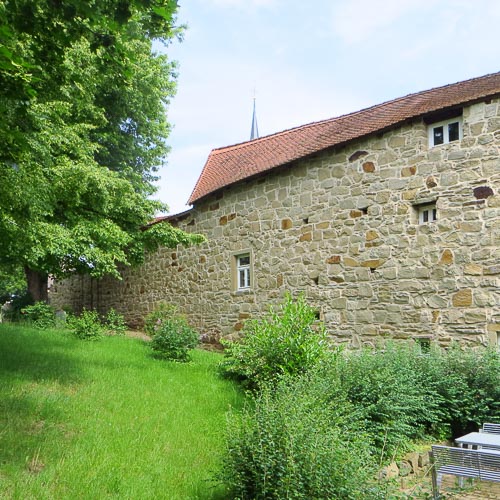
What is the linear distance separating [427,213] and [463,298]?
165 cm

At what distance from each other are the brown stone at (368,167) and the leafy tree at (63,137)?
3.65 m

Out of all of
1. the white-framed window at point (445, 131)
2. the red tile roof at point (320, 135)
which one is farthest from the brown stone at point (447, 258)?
the red tile roof at point (320, 135)

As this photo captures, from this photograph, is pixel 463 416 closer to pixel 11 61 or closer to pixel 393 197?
pixel 393 197

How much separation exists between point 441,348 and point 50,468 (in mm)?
6471

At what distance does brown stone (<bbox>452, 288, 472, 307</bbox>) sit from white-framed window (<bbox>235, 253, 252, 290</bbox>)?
196 inches

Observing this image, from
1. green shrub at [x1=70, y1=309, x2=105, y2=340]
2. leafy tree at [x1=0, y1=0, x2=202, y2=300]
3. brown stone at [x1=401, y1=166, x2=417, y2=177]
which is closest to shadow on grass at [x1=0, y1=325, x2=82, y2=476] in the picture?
green shrub at [x1=70, y1=309, x2=105, y2=340]

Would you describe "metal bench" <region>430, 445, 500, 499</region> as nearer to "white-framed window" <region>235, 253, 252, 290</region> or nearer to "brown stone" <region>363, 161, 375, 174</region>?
"brown stone" <region>363, 161, 375, 174</region>

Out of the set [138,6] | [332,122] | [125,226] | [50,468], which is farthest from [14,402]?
[332,122]

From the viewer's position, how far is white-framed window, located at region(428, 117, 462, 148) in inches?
344

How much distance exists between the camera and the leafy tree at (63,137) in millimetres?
3904

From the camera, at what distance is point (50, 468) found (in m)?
4.32

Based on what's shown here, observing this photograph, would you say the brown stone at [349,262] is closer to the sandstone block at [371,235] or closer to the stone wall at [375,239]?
the stone wall at [375,239]

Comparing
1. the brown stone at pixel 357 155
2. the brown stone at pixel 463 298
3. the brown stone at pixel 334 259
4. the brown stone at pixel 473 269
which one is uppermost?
the brown stone at pixel 357 155

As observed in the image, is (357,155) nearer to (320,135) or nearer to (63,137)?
(320,135)
